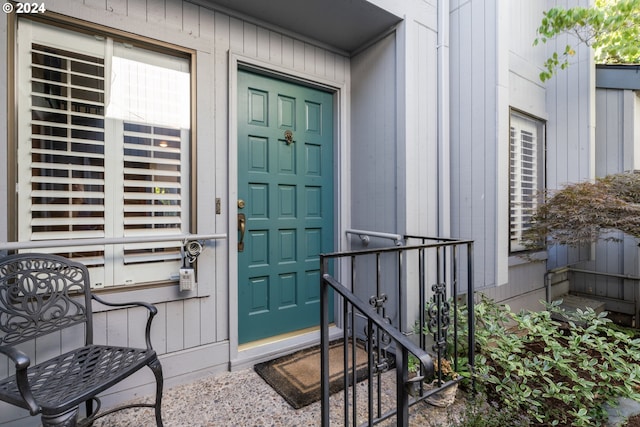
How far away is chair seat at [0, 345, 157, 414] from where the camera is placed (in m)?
1.09

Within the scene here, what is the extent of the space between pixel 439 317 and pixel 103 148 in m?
2.19

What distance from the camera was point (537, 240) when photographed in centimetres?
306

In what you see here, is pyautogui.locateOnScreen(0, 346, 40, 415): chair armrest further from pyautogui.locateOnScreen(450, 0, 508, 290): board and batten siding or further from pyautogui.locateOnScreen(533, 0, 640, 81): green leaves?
pyautogui.locateOnScreen(533, 0, 640, 81): green leaves

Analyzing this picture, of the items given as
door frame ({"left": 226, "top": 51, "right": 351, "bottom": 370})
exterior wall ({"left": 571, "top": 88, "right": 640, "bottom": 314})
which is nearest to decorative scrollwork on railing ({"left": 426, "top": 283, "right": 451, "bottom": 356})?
door frame ({"left": 226, "top": 51, "right": 351, "bottom": 370})

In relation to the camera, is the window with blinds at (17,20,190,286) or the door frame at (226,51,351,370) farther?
the door frame at (226,51,351,370)

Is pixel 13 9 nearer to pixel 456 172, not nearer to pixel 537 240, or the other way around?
pixel 456 172

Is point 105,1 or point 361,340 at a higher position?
point 105,1

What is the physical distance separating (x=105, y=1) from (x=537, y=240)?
3.98 m

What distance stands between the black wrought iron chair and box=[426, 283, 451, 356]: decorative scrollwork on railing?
1.47m

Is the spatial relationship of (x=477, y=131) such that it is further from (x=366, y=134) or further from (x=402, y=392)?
(x=402, y=392)

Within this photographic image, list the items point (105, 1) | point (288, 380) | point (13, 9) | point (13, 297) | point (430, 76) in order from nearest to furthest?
point (13, 297), point (13, 9), point (105, 1), point (288, 380), point (430, 76)

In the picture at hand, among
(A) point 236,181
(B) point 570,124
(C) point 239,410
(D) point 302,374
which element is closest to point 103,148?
(A) point 236,181

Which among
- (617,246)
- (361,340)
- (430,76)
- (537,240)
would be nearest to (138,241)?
(361,340)

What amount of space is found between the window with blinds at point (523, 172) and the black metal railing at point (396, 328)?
1076 mm
